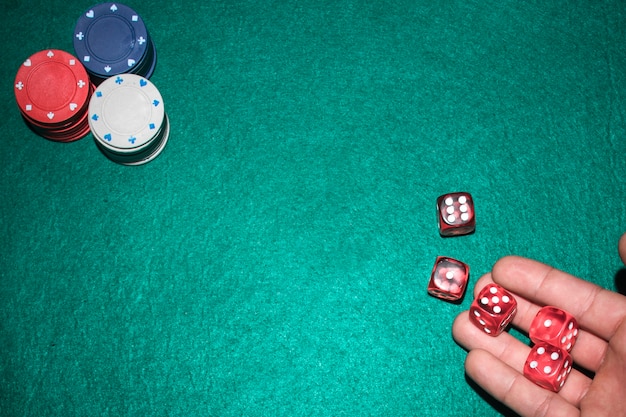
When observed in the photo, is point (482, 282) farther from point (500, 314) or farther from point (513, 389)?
point (513, 389)

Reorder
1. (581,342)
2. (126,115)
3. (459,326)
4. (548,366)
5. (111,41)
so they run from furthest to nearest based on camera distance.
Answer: (111,41)
(126,115)
(459,326)
(581,342)
(548,366)

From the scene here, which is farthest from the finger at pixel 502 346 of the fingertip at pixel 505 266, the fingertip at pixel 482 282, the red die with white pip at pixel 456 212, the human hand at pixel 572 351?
the red die with white pip at pixel 456 212

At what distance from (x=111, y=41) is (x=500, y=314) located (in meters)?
2.23

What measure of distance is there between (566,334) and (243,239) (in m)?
1.52

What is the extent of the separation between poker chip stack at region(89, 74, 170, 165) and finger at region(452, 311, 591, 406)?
170 centimetres

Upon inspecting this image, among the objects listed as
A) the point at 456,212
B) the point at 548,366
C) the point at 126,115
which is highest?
the point at 126,115

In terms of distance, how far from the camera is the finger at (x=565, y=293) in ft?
7.89

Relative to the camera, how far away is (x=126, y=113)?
277cm

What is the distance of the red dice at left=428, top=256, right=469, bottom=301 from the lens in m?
2.63

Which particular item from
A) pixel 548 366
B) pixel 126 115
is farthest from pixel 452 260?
pixel 126 115

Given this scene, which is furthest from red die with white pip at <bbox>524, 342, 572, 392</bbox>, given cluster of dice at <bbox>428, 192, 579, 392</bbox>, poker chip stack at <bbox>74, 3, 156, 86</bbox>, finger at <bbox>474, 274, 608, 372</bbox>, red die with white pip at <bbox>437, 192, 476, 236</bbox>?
poker chip stack at <bbox>74, 3, 156, 86</bbox>

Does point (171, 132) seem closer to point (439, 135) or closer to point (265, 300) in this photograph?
point (265, 300)

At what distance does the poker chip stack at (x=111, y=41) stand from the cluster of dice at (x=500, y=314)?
1.65 metres

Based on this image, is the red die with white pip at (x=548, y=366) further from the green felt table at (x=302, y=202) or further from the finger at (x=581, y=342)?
the green felt table at (x=302, y=202)
